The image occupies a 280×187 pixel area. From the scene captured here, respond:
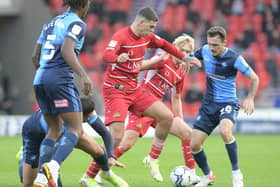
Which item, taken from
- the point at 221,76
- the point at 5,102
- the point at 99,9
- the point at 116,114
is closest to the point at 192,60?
the point at 221,76

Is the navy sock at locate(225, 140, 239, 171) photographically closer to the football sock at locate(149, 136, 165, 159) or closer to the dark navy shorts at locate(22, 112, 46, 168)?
the football sock at locate(149, 136, 165, 159)

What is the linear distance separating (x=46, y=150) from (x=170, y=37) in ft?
50.1

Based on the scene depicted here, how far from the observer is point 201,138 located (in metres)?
9.80

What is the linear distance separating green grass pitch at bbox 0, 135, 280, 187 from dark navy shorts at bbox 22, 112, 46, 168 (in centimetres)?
114

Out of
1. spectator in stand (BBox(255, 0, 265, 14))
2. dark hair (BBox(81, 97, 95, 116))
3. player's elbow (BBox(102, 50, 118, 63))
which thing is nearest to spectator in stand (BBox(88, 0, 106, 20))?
spectator in stand (BBox(255, 0, 265, 14))

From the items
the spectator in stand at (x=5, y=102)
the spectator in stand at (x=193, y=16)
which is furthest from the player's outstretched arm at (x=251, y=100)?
the spectator in stand at (x=5, y=102)

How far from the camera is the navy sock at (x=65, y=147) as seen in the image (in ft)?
24.8

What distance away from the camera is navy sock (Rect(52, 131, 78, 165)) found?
7.55m

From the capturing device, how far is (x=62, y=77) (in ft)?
25.3

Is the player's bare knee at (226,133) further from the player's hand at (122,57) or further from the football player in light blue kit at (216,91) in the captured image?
the player's hand at (122,57)

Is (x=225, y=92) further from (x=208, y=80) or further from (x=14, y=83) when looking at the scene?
(x=14, y=83)

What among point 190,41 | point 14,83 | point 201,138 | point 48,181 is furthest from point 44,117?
point 14,83

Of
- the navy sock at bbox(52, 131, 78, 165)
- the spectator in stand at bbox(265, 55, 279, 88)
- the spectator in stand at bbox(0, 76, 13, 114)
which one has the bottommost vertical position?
the spectator in stand at bbox(0, 76, 13, 114)

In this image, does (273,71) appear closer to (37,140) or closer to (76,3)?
(37,140)
